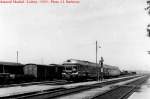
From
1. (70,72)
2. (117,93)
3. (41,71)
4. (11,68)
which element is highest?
(11,68)

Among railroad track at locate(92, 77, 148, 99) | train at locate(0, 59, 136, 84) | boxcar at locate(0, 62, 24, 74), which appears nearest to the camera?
railroad track at locate(92, 77, 148, 99)

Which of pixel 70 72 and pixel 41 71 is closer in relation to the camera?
pixel 70 72

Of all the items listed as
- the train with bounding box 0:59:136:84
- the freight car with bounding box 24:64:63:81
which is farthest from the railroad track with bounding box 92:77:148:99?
the freight car with bounding box 24:64:63:81

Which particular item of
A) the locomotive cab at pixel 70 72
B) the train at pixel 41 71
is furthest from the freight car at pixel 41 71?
the locomotive cab at pixel 70 72

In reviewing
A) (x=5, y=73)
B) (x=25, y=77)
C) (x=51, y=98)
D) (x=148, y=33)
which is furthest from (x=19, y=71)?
(x=51, y=98)

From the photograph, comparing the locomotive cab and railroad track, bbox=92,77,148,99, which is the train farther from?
railroad track, bbox=92,77,148,99

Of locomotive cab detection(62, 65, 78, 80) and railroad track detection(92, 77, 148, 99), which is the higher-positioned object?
locomotive cab detection(62, 65, 78, 80)

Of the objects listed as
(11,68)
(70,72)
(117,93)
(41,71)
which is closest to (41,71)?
(41,71)

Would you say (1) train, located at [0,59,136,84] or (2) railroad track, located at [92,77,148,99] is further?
(1) train, located at [0,59,136,84]

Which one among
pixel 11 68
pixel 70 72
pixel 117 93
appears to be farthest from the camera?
pixel 70 72

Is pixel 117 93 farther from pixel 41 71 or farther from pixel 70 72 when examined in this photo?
pixel 41 71

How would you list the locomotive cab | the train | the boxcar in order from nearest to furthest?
the boxcar < the train < the locomotive cab

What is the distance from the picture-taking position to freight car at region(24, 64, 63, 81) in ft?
167

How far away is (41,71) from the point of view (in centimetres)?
5209
